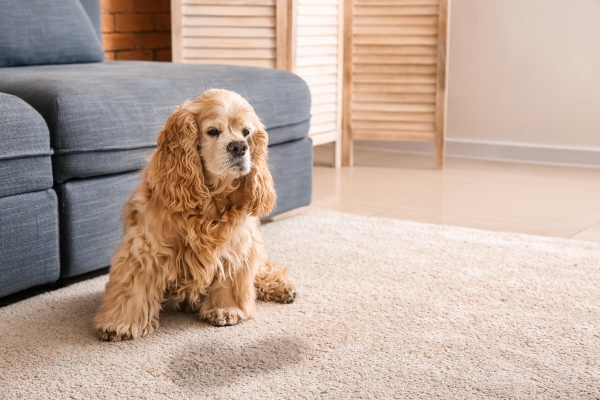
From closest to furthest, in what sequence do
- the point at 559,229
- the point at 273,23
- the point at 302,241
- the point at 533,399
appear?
1. the point at 533,399
2. the point at 302,241
3. the point at 559,229
4. the point at 273,23

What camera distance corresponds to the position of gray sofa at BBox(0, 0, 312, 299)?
6.23 ft

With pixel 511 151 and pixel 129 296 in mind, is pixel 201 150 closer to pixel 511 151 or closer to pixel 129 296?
pixel 129 296

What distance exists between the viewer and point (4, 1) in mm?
2715

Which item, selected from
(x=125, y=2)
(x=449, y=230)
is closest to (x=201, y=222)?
(x=449, y=230)

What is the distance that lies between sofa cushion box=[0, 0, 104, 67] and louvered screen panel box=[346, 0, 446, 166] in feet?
5.13

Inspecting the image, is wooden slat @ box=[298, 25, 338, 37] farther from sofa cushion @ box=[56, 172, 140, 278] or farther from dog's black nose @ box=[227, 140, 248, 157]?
dog's black nose @ box=[227, 140, 248, 157]

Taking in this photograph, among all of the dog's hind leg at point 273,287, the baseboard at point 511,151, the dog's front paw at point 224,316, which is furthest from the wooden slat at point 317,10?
the dog's front paw at point 224,316

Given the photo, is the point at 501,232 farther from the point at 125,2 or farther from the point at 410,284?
the point at 125,2

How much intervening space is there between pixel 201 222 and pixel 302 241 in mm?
897

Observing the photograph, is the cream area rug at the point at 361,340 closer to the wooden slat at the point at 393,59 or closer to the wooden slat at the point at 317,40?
the wooden slat at the point at 317,40

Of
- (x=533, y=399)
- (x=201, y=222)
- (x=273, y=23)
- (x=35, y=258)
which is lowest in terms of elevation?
(x=533, y=399)

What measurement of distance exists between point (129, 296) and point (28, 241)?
0.37 meters

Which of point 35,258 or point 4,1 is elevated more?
point 4,1

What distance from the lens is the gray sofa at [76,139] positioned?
1.90 meters
